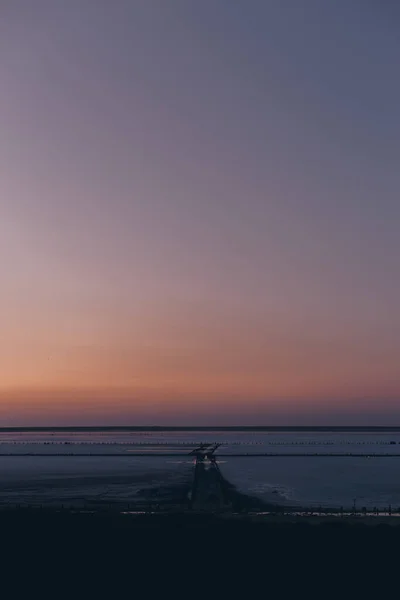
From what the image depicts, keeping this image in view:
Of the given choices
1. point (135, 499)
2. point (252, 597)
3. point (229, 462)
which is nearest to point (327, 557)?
point (252, 597)

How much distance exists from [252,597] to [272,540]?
33.8ft

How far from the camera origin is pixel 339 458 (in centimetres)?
11738

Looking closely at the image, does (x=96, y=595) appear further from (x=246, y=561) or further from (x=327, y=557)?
(x=327, y=557)

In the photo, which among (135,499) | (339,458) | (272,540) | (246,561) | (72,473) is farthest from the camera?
(339,458)

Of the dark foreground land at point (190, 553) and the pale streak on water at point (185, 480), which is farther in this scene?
the pale streak on water at point (185, 480)

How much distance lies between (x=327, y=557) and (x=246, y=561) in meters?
4.51

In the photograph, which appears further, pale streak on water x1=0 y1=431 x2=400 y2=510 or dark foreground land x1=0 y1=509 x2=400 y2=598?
pale streak on water x1=0 y1=431 x2=400 y2=510

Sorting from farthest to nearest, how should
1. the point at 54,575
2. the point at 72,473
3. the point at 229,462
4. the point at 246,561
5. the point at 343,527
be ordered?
1. the point at 229,462
2. the point at 72,473
3. the point at 343,527
4. the point at 246,561
5. the point at 54,575

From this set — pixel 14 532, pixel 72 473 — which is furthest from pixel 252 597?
pixel 72 473

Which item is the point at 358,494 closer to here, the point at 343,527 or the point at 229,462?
the point at 343,527

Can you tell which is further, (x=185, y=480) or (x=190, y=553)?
(x=185, y=480)

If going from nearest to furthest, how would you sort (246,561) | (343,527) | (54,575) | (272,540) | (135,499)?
(54,575), (246,561), (272,540), (343,527), (135,499)

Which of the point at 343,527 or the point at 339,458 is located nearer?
the point at 343,527

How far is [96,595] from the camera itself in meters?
28.9
